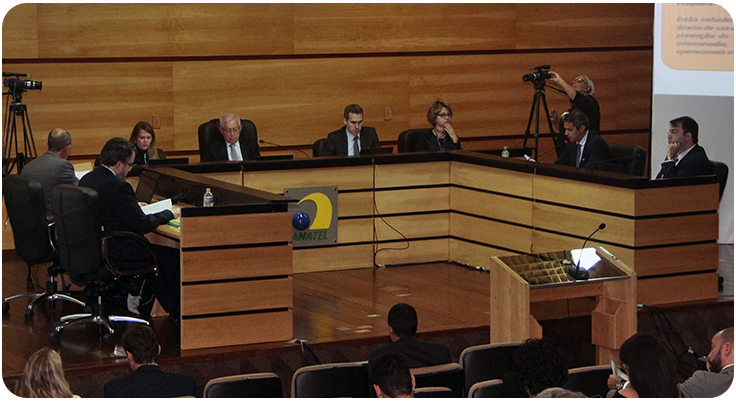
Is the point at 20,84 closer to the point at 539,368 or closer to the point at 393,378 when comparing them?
the point at 393,378

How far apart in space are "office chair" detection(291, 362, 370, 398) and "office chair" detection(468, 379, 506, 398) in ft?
1.82

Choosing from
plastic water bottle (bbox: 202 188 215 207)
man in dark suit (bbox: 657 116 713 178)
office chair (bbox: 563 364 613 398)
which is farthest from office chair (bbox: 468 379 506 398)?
man in dark suit (bbox: 657 116 713 178)

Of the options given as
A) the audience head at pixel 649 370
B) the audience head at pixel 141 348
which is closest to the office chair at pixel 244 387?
the audience head at pixel 141 348

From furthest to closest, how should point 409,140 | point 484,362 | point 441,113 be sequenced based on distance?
1. point 409,140
2. point 441,113
3. point 484,362

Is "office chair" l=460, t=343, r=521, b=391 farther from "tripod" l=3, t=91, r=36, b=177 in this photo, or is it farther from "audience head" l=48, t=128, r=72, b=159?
"tripod" l=3, t=91, r=36, b=177

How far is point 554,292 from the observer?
510 cm

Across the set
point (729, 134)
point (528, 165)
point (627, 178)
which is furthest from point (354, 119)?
point (729, 134)

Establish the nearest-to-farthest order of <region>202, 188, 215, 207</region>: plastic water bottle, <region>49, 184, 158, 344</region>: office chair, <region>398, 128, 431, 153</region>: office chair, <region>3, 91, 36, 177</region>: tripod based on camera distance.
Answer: <region>49, 184, 158, 344</region>: office chair, <region>202, 188, 215, 207</region>: plastic water bottle, <region>3, 91, 36, 177</region>: tripod, <region>398, 128, 431, 153</region>: office chair

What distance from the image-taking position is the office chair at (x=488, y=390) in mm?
3602

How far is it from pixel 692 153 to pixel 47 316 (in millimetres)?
4285

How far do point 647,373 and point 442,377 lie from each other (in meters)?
0.84

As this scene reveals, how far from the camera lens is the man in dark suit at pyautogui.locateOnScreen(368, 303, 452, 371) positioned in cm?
423

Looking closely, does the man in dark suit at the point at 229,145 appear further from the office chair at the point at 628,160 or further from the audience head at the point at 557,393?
the audience head at the point at 557,393

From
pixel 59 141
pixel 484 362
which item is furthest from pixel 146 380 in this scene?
pixel 59 141
